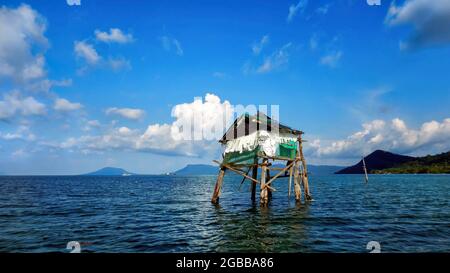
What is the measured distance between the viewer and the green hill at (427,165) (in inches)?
6281

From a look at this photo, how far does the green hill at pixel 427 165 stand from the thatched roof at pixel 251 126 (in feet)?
546

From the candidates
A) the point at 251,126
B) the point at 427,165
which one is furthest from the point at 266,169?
the point at 427,165

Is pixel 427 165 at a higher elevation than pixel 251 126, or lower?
lower

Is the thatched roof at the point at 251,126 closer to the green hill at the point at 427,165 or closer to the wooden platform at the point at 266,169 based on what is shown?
the wooden platform at the point at 266,169

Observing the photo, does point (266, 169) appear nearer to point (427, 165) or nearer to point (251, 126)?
point (251, 126)

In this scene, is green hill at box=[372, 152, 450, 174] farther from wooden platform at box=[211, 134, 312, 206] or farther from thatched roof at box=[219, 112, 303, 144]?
thatched roof at box=[219, 112, 303, 144]

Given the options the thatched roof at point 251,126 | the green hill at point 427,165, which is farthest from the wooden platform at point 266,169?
the green hill at point 427,165

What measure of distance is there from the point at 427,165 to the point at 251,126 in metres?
191

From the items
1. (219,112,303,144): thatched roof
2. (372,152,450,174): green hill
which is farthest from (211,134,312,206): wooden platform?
(372,152,450,174): green hill

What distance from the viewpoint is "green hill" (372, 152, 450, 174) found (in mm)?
159550

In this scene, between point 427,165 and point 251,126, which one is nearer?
point 251,126

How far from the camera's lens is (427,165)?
6900 inches

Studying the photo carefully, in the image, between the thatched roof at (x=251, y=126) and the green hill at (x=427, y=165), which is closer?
the thatched roof at (x=251, y=126)
